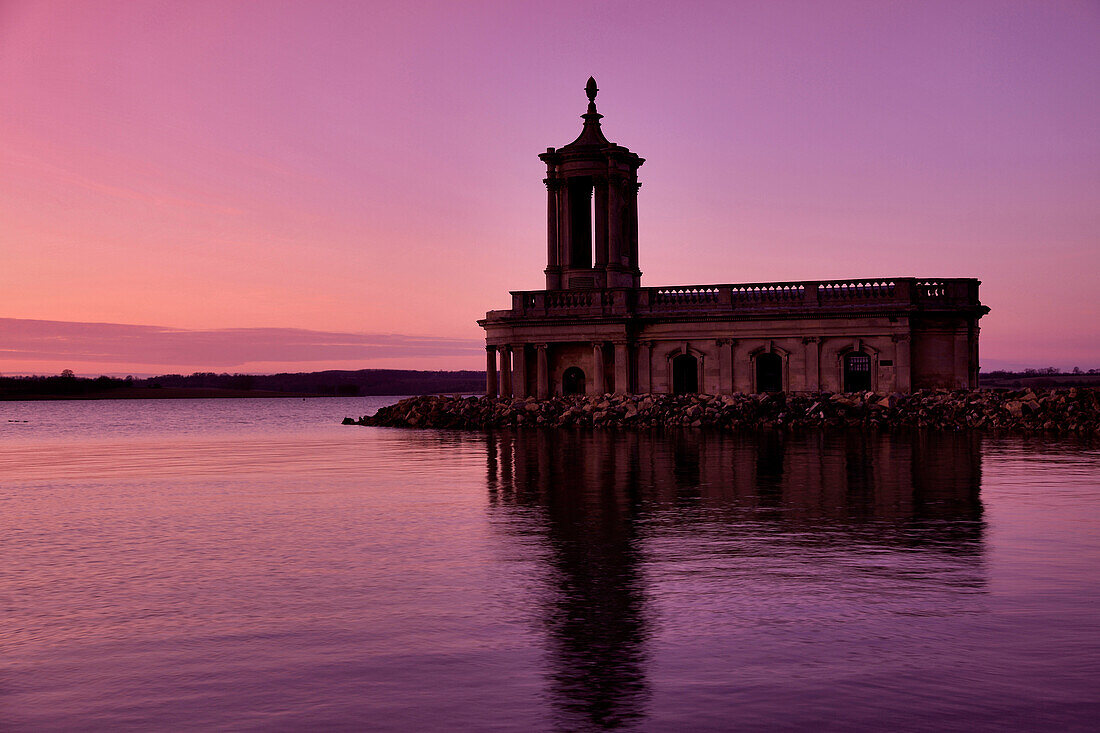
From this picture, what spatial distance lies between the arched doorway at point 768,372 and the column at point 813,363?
4.97 feet

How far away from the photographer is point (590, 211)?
6069 cm

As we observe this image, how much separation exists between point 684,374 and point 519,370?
27.7ft

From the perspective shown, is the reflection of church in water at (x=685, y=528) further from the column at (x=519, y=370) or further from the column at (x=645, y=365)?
the column at (x=519, y=370)

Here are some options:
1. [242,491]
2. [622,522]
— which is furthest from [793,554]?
[242,491]

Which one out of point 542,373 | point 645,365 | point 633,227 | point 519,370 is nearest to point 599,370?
point 645,365

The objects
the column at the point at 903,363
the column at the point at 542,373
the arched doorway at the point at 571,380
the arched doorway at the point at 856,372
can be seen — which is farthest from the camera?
the arched doorway at the point at 571,380

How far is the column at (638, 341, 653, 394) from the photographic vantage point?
56.1 m

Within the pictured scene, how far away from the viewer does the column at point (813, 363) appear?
52.8 m

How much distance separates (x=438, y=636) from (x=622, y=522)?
25.1ft

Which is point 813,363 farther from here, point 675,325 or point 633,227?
point 633,227

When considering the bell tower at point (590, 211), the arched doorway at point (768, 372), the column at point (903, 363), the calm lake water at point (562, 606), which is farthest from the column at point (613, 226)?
the calm lake water at point (562, 606)

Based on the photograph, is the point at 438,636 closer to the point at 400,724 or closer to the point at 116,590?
the point at 400,724

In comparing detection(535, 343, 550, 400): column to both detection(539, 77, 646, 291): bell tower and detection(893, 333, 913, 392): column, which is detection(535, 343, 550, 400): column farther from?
detection(893, 333, 913, 392): column

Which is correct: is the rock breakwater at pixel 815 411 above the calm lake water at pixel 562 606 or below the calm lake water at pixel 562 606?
above
